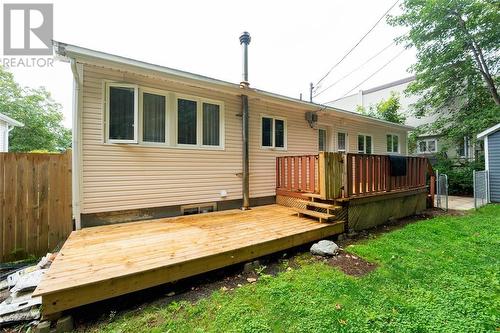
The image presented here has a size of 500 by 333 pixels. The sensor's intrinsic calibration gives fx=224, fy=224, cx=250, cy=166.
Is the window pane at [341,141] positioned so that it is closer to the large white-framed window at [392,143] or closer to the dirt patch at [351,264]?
the large white-framed window at [392,143]

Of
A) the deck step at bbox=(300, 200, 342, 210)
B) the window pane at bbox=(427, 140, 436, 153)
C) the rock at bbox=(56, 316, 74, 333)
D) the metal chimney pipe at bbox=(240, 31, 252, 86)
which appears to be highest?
the metal chimney pipe at bbox=(240, 31, 252, 86)

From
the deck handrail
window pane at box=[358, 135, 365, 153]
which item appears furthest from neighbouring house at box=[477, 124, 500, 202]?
the deck handrail

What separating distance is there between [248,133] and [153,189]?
2.81m

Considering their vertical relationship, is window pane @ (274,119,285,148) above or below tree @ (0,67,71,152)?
below

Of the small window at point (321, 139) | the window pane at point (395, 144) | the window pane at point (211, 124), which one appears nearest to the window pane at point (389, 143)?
the window pane at point (395, 144)

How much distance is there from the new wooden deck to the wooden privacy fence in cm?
57

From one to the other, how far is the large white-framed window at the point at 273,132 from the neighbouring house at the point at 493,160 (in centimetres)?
823

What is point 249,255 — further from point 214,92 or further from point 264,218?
point 214,92

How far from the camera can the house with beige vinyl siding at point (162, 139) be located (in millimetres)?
4152

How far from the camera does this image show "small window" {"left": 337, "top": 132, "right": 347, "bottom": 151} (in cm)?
882

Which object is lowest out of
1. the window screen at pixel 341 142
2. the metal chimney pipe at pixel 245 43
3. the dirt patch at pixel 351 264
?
the dirt patch at pixel 351 264

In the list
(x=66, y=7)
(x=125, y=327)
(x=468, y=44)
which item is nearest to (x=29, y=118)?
(x=66, y=7)

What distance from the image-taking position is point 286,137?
A: 7180mm

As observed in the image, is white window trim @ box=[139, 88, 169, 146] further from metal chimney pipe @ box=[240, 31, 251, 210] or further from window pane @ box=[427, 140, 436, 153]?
window pane @ box=[427, 140, 436, 153]
